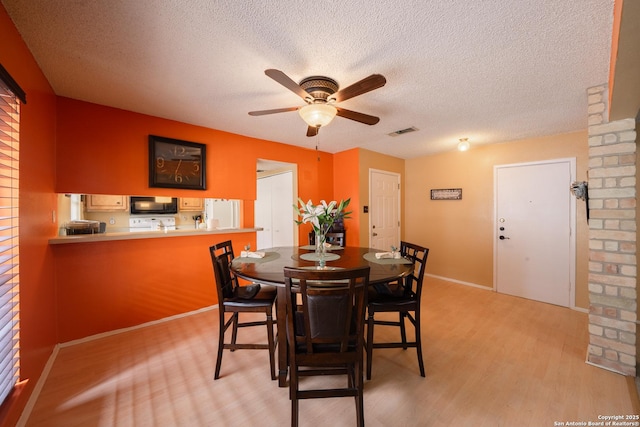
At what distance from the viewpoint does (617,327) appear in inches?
72.7

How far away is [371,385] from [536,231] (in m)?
3.25

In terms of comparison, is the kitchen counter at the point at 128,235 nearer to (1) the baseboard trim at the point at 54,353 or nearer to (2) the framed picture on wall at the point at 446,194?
(1) the baseboard trim at the point at 54,353

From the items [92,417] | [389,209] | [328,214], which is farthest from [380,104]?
[92,417]

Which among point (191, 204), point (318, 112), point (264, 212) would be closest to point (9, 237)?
point (318, 112)

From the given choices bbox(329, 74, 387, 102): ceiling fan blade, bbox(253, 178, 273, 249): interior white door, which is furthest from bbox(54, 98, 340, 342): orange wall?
bbox(329, 74, 387, 102): ceiling fan blade

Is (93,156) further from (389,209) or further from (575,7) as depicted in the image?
(389,209)

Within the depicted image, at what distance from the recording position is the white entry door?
124 inches

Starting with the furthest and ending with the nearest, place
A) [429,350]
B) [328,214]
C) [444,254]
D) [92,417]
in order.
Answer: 1. [444,254]
2. [429,350]
3. [328,214]
4. [92,417]

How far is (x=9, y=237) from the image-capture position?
1.29 metres

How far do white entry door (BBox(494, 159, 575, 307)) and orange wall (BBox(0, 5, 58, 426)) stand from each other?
196 inches

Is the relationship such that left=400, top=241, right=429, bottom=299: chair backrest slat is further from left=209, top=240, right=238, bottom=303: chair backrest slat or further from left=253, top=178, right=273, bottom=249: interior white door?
left=253, top=178, right=273, bottom=249: interior white door

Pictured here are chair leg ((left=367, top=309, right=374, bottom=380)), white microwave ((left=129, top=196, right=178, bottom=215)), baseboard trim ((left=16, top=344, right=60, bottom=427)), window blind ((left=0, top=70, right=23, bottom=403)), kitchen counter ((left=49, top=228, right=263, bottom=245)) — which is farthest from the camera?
white microwave ((left=129, top=196, right=178, bottom=215))

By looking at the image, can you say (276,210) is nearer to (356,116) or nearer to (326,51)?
(356,116)

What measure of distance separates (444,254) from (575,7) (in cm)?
369
